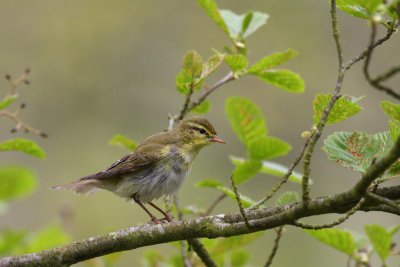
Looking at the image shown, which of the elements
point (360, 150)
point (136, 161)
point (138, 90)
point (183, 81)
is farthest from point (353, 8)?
point (138, 90)

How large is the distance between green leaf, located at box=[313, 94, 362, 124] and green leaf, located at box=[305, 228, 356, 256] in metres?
0.56

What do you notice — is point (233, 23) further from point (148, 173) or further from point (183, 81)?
point (148, 173)

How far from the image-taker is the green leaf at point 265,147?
2.71m

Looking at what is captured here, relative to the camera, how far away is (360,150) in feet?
6.40

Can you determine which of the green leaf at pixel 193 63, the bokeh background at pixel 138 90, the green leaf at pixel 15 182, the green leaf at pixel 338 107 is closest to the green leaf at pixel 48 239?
the green leaf at pixel 15 182

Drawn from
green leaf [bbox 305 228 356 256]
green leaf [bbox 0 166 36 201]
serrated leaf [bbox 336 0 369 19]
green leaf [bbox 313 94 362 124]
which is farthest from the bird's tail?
serrated leaf [bbox 336 0 369 19]

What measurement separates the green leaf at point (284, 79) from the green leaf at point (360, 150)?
674 millimetres

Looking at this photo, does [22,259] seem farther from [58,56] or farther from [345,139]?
[58,56]

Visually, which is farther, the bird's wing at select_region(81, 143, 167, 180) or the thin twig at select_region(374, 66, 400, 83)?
the bird's wing at select_region(81, 143, 167, 180)

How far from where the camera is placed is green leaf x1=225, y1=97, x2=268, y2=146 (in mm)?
2816

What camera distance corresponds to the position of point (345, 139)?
6.67 ft

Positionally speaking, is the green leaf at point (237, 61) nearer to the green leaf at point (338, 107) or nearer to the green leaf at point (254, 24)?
the green leaf at point (254, 24)

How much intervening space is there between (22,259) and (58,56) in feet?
29.4

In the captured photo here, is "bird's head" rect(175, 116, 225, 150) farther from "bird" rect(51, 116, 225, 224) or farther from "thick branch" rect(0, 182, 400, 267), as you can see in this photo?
"thick branch" rect(0, 182, 400, 267)
